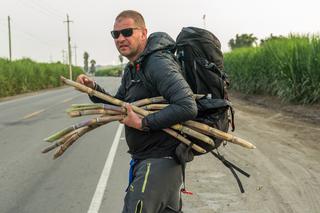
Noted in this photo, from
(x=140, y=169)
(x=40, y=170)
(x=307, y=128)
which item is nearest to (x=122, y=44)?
(x=140, y=169)

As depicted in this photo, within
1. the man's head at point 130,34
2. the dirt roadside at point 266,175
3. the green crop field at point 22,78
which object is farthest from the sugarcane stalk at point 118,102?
the green crop field at point 22,78

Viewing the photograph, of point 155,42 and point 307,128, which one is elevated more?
point 155,42

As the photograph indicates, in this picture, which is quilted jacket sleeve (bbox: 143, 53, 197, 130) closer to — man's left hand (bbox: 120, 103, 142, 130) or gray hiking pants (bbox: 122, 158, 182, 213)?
man's left hand (bbox: 120, 103, 142, 130)

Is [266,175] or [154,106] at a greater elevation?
[154,106]

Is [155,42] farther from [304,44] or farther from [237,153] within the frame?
[304,44]

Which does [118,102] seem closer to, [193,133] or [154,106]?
[154,106]

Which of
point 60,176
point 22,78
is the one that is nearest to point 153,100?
point 60,176

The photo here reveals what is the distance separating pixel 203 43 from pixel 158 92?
1.41 ft

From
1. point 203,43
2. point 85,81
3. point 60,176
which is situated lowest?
point 60,176

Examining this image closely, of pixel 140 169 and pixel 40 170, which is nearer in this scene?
pixel 140 169

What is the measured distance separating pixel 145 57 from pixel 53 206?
3456mm

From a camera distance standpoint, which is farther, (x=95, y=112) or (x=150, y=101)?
(x=95, y=112)

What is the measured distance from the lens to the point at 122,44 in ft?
10.1

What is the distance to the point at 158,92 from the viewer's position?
120 inches
